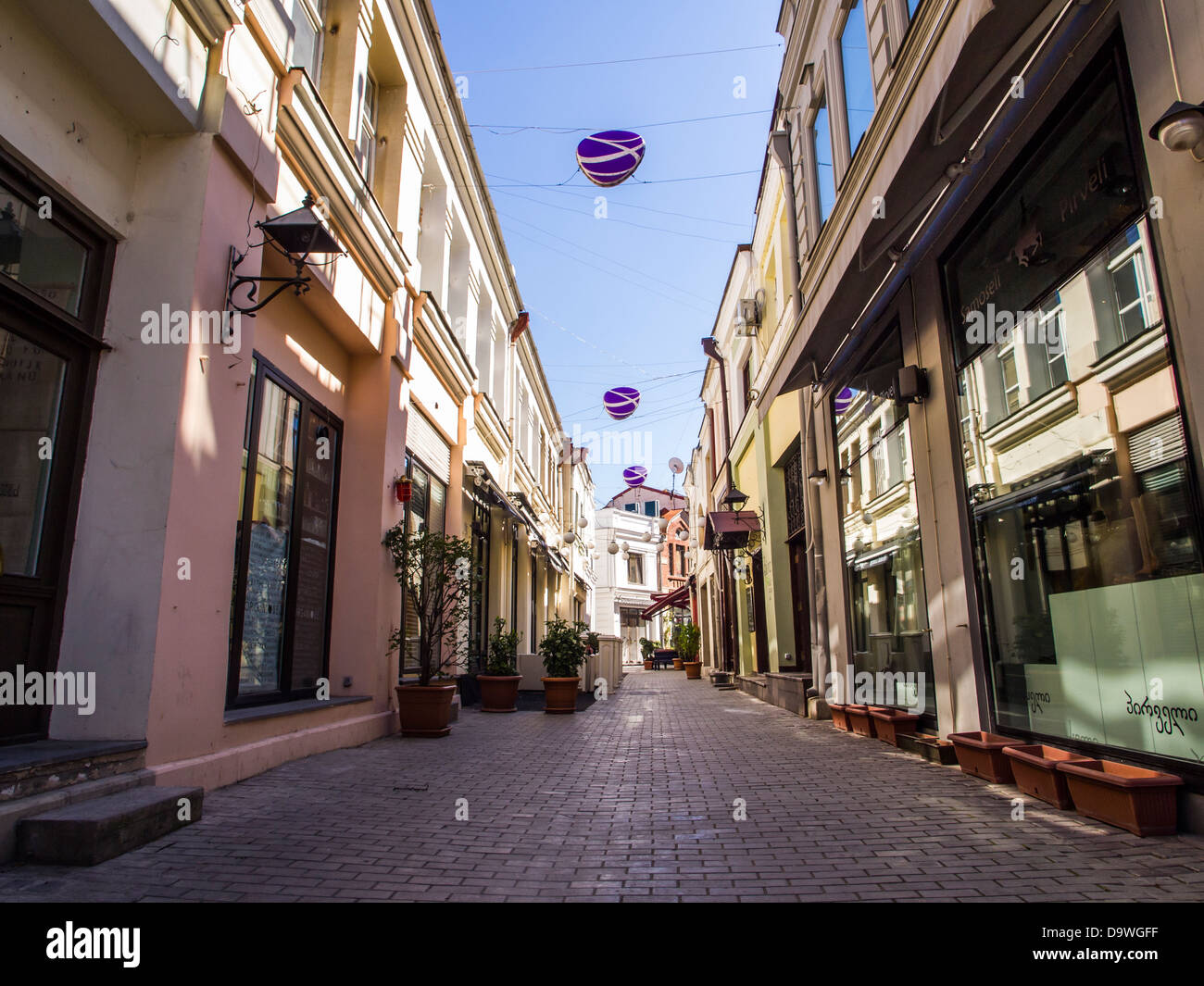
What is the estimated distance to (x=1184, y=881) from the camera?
2949mm

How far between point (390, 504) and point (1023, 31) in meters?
6.82

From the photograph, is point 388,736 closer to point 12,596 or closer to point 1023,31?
point 12,596

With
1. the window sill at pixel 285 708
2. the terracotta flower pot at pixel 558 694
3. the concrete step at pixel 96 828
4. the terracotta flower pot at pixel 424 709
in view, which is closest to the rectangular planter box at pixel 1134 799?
the concrete step at pixel 96 828

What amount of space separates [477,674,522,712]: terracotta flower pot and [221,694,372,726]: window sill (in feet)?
10.5

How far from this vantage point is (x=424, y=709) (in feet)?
25.6

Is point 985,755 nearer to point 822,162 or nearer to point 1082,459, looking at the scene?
point 1082,459

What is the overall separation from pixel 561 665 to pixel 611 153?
22.1ft

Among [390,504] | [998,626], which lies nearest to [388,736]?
[390,504]

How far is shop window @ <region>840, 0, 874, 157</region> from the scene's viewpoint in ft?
24.3

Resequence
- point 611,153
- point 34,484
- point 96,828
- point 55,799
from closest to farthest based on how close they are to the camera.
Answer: point 96,828
point 55,799
point 34,484
point 611,153

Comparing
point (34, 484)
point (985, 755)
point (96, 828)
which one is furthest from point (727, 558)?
point (96, 828)

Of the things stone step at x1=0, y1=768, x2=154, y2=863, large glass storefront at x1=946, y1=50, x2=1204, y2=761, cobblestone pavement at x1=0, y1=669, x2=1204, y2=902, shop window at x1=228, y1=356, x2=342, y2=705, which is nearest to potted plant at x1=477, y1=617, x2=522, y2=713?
shop window at x1=228, y1=356, x2=342, y2=705
